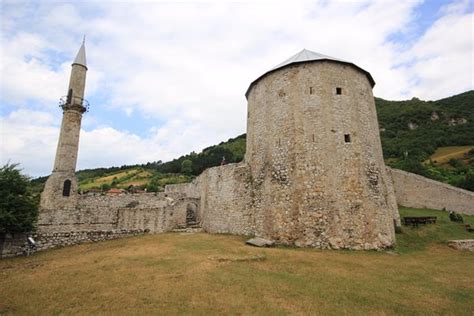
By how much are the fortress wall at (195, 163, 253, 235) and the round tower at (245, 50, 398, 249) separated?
84cm

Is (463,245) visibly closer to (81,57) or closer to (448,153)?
(81,57)

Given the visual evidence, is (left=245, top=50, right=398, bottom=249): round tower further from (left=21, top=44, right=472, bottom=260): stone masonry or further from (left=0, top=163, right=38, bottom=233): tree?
(left=0, top=163, right=38, bottom=233): tree

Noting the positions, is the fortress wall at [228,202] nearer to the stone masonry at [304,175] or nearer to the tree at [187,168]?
the stone masonry at [304,175]

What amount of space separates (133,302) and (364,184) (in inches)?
503

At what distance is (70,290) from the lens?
803 cm

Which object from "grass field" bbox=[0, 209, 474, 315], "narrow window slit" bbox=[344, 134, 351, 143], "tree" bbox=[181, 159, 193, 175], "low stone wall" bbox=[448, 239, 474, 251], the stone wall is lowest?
"grass field" bbox=[0, 209, 474, 315]

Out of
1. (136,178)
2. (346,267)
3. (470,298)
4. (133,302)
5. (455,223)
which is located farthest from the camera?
(136,178)

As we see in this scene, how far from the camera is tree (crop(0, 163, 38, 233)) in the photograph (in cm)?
1348

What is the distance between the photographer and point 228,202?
62.1 ft

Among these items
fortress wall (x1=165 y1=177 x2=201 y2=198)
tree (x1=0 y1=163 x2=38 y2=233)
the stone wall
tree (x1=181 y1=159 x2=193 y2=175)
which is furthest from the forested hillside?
tree (x1=0 y1=163 x2=38 y2=233)

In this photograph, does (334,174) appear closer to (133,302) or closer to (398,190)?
(133,302)

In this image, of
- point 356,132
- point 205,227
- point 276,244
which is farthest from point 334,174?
point 205,227

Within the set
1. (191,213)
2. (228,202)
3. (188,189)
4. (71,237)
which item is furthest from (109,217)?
(228,202)

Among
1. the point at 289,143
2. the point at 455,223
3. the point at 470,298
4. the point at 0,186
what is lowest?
the point at 470,298
